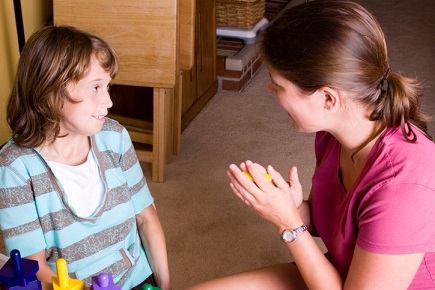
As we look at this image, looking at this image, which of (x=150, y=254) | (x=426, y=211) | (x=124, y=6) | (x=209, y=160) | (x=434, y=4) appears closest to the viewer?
(x=426, y=211)

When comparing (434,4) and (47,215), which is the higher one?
(47,215)

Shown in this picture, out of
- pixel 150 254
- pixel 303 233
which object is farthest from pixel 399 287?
pixel 150 254

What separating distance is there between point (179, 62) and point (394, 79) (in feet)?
4.26

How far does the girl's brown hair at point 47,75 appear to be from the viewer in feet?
4.39

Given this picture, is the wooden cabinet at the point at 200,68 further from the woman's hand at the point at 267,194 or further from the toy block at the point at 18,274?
the toy block at the point at 18,274

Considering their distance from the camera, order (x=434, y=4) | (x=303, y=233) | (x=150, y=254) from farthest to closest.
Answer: (x=434, y=4) → (x=150, y=254) → (x=303, y=233)

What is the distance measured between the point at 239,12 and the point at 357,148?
6.99 ft

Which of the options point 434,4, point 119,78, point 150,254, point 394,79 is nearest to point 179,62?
point 119,78

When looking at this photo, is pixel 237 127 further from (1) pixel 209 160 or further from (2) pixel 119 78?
(2) pixel 119 78

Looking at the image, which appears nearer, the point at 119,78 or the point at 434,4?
the point at 119,78

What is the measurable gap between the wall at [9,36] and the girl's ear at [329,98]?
1.69 m

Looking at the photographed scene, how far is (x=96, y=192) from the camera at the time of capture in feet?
4.75

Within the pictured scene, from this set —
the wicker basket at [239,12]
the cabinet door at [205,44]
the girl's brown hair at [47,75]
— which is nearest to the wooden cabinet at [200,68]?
the cabinet door at [205,44]

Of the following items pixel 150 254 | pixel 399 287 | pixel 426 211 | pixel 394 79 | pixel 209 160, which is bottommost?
pixel 209 160
